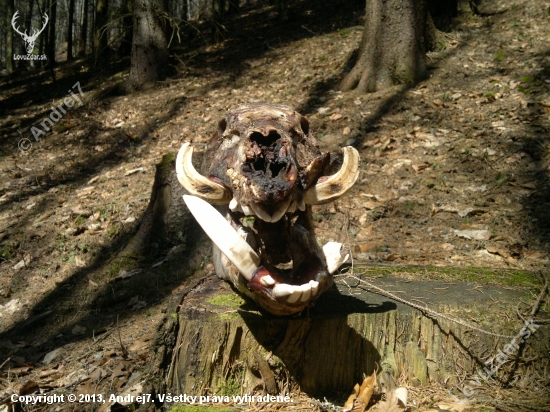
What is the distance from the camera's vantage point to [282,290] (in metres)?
2.55

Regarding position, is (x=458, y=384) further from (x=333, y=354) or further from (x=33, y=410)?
(x=33, y=410)

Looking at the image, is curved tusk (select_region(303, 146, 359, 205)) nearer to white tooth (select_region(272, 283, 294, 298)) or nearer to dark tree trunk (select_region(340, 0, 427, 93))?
white tooth (select_region(272, 283, 294, 298))

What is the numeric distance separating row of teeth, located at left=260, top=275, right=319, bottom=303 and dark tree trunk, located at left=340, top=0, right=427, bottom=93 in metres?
6.88

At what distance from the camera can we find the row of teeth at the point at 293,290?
8.32 ft

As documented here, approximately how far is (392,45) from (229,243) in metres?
6.92

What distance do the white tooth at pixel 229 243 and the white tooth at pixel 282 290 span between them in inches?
6.9

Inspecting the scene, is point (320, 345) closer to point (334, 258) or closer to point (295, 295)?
point (334, 258)

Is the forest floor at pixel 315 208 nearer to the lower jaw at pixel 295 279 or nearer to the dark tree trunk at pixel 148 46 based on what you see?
the dark tree trunk at pixel 148 46

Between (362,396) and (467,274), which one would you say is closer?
(362,396)

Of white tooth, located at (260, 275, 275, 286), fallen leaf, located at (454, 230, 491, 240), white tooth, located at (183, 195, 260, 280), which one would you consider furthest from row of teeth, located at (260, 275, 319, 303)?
fallen leaf, located at (454, 230, 491, 240)

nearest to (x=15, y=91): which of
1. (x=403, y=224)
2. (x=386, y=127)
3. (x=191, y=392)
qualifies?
(x=386, y=127)

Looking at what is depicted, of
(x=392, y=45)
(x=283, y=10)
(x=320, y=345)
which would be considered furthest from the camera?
(x=283, y=10)

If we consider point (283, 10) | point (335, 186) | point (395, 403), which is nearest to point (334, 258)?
point (335, 186)

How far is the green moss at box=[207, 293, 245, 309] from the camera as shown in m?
→ 3.41
